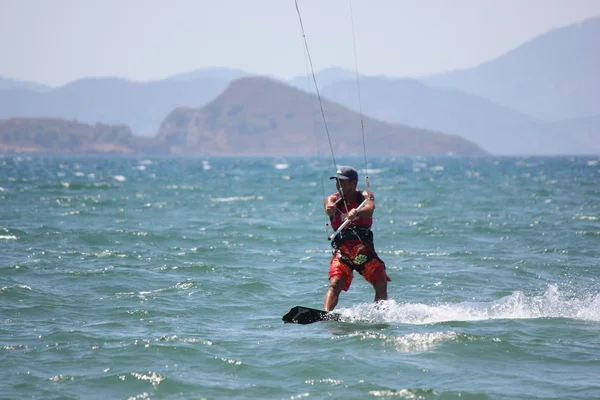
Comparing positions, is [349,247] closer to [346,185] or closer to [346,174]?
[346,185]

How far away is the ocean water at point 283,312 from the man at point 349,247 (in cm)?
46

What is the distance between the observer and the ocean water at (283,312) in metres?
7.77

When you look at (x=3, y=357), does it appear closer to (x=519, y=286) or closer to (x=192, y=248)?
(x=519, y=286)

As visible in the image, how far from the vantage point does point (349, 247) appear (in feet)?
33.0

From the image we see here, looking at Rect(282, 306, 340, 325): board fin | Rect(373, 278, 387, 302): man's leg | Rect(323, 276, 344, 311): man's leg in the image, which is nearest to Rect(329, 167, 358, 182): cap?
Rect(323, 276, 344, 311): man's leg

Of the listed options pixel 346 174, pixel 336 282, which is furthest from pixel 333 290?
pixel 346 174

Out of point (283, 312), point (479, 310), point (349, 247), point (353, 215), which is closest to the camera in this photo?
point (353, 215)

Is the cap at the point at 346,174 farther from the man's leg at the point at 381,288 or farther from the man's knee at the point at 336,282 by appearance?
the man's leg at the point at 381,288

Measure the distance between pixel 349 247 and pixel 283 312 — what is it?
5.82 ft

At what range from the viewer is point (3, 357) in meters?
8.51

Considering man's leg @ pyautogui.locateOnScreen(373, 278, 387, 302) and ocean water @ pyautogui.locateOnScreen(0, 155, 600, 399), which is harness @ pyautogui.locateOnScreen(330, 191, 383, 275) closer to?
man's leg @ pyautogui.locateOnScreen(373, 278, 387, 302)

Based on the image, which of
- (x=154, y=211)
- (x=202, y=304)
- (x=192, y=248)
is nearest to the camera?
(x=202, y=304)

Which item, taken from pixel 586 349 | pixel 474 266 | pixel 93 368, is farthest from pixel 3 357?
pixel 474 266

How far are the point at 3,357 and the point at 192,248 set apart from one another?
31.7ft
